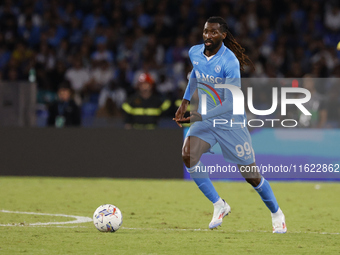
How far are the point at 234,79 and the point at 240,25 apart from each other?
9229 millimetres

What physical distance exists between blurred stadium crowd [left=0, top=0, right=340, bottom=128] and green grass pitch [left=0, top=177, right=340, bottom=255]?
2.28m

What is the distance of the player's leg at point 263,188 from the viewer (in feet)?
21.2

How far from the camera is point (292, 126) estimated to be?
1154cm

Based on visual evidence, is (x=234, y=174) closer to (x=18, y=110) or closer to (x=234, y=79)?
(x=18, y=110)

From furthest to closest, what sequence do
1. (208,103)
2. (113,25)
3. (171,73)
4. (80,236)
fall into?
(113,25)
(171,73)
(208,103)
(80,236)

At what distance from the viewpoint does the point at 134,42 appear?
15539mm

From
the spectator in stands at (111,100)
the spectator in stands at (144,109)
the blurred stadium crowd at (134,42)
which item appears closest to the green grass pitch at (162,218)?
the spectator in stands at (144,109)

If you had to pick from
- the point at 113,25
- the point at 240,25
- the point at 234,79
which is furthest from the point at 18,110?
the point at 234,79

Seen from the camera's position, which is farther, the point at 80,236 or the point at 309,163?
the point at 309,163

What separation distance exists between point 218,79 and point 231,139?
2.03ft

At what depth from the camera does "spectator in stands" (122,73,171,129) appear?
12109 millimetres

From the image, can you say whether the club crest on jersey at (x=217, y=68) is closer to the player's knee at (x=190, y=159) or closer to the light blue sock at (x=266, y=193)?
the player's knee at (x=190, y=159)

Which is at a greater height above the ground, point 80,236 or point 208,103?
point 208,103

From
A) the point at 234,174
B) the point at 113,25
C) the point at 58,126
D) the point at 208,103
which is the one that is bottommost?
the point at 234,174
